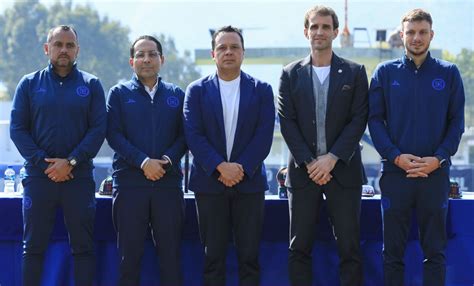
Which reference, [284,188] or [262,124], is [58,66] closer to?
[262,124]

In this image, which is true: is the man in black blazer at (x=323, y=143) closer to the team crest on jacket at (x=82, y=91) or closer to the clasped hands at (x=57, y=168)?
the team crest on jacket at (x=82, y=91)

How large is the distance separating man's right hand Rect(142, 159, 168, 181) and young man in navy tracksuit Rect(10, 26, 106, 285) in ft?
1.08

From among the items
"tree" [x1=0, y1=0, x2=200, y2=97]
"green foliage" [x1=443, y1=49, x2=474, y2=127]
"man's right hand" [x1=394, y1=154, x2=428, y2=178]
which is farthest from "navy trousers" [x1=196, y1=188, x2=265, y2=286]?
"tree" [x1=0, y1=0, x2=200, y2=97]

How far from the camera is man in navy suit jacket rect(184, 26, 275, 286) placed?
4727mm

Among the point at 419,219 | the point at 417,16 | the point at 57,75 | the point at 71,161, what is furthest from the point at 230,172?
the point at 417,16

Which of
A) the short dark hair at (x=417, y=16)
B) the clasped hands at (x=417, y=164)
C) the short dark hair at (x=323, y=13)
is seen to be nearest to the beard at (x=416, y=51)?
the short dark hair at (x=417, y=16)

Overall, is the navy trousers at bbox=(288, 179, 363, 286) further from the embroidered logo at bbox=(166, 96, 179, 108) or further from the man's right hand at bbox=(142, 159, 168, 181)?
the embroidered logo at bbox=(166, 96, 179, 108)

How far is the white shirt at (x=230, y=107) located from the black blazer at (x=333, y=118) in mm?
278

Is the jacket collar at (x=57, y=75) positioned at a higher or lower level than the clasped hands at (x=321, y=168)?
higher

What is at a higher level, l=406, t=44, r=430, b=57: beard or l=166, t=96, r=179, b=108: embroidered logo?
l=406, t=44, r=430, b=57: beard

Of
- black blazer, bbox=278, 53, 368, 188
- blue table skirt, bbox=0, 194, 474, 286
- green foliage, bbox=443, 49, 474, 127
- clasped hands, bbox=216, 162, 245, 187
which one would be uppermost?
green foliage, bbox=443, 49, 474, 127

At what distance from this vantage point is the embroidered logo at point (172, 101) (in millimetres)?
4961

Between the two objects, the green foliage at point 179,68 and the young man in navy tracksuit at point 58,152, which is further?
the green foliage at point 179,68

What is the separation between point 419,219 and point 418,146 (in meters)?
0.44
